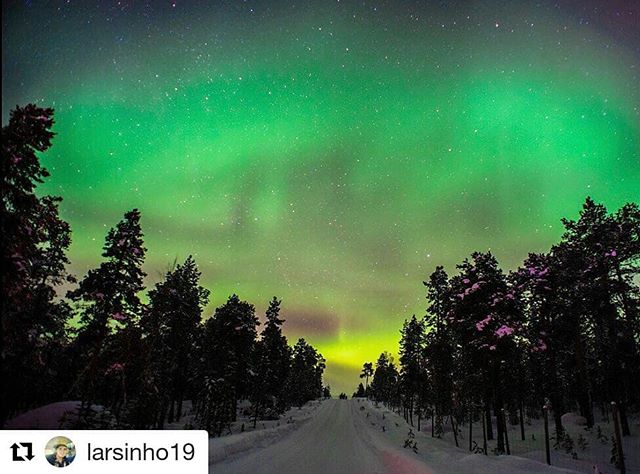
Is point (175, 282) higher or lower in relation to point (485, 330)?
higher

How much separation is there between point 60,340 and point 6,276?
471 inches

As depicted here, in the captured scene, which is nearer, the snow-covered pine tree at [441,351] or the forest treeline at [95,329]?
the forest treeline at [95,329]

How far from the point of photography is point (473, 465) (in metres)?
15.6

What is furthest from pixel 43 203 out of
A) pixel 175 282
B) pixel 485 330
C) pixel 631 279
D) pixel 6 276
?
pixel 631 279

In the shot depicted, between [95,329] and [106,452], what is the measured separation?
17.0 meters

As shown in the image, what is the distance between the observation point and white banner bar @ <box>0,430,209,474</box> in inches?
194

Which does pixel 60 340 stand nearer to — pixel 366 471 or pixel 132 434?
pixel 366 471

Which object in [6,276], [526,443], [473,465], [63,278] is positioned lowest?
[526,443]

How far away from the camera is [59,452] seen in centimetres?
497

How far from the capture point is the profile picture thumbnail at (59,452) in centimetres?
494

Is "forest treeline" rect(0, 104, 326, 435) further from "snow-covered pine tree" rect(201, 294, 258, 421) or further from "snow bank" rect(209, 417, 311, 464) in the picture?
"snow bank" rect(209, 417, 311, 464)

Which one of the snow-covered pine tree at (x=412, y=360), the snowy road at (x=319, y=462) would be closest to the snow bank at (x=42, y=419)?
the snowy road at (x=319, y=462)

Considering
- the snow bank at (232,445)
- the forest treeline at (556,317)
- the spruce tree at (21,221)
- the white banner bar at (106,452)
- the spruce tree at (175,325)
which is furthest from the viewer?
the spruce tree at (175,325)

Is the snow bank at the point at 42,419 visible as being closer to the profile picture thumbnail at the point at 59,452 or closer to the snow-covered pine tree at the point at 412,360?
the profile picture thumbnail at the point at 59,452
